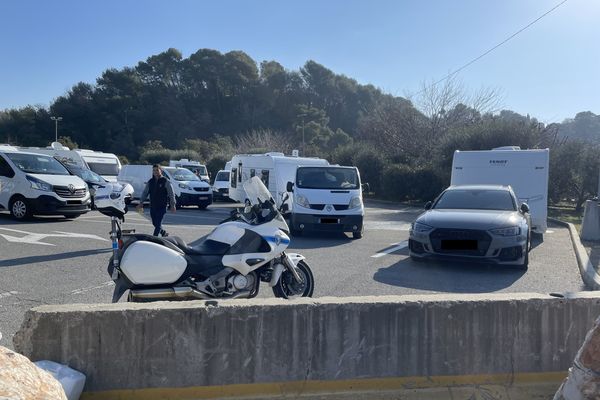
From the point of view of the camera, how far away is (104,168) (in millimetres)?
25391

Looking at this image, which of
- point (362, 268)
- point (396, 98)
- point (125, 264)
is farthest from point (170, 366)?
point (396, 98)

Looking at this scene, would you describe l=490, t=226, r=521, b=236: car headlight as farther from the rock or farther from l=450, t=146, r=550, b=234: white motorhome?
the rock

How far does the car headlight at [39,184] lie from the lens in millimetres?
13789

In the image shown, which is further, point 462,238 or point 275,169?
point 275,169

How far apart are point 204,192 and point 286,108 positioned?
48854mm

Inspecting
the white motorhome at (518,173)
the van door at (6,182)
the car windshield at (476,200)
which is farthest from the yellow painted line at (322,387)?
the van door at (6,182)

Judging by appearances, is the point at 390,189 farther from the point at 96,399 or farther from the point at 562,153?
the point at 96,399

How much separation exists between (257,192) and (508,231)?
178 inches

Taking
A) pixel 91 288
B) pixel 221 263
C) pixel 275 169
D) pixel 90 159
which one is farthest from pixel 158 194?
pixel 90 159

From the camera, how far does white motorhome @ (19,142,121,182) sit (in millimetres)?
22861

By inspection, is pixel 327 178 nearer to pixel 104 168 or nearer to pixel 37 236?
pixel 37 236

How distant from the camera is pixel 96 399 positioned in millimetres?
3633

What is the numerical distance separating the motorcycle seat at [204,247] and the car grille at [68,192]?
978 centimetres

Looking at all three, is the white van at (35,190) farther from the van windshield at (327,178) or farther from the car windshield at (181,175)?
the car windshield at (181,175)
